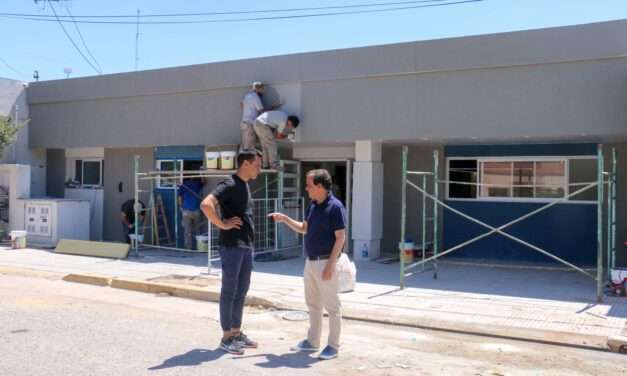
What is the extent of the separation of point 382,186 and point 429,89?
2680 millimetres

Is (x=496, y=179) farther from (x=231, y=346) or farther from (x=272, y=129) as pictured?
(x=231, y=346)

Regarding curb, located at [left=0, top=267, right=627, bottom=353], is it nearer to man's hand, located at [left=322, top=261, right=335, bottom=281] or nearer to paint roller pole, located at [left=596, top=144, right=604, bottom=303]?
paint roller pole, located at [left=596, top=144, right=604, bottom=303]

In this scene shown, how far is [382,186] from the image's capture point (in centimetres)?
1408

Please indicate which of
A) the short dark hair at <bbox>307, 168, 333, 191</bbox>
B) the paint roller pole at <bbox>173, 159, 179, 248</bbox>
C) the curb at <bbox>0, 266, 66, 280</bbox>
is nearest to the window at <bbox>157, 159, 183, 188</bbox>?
the paint roller pole at <bbox>173, 159, 179, 248</bbox>

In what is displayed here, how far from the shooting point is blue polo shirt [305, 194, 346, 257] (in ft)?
20.6

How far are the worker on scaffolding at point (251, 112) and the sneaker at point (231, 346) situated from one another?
299 inches

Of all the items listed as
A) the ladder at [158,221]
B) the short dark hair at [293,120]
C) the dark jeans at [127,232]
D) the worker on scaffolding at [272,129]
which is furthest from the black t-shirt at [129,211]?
the short dark hair at [293,120]

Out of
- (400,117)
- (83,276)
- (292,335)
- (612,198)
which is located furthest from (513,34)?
(83,276)

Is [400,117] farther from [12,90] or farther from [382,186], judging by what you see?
[12,90]

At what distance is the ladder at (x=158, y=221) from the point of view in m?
16.4

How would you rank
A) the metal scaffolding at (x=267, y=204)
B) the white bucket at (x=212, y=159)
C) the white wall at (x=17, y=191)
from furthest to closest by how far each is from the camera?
the white wall at (x=17, y=191) → the metal scaffolding at (x=267, y=204) → the white bucket at (x=212, y=159)

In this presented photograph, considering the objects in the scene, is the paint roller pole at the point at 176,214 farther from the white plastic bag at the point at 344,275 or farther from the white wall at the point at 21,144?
the white plastic bag at the point at 344,275

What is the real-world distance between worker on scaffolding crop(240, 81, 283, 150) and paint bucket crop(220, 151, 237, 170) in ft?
1.63

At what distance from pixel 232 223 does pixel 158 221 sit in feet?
36.0
